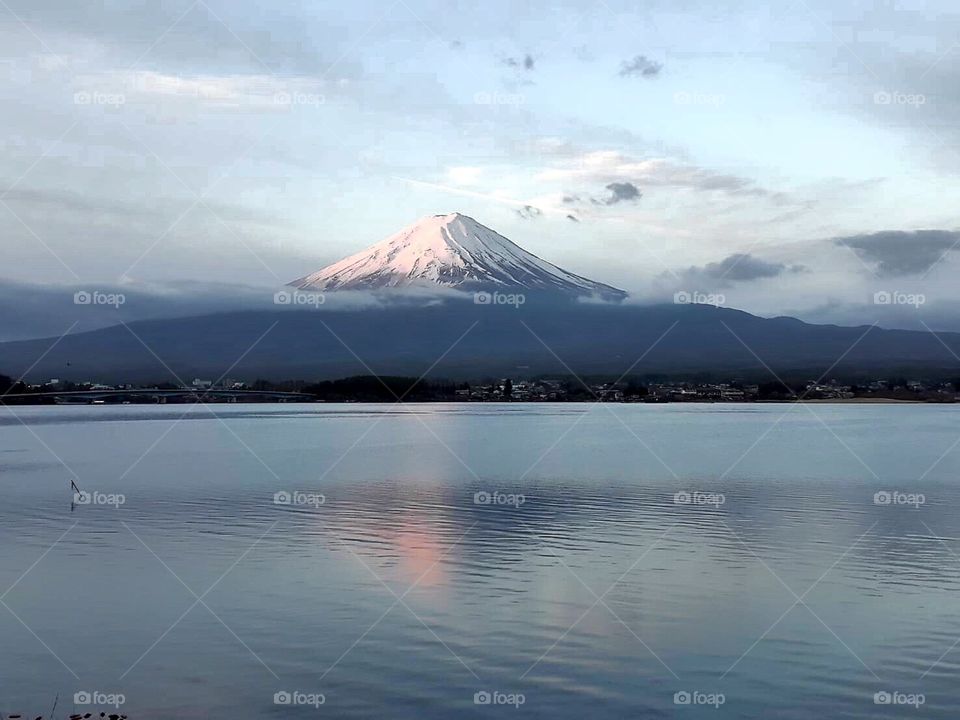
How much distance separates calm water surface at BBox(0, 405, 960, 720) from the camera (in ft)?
40.4

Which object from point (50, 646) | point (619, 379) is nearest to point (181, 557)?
point (50, 646)

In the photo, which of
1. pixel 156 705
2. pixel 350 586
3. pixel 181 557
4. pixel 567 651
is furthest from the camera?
pixel 181 557

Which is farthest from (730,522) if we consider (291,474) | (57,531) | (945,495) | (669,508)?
(291,474)

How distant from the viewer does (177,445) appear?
57562 millimetres

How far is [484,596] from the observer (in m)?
16.8

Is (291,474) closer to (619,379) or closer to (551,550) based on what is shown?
(551,550)

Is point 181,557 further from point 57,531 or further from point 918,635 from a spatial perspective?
point 918,635

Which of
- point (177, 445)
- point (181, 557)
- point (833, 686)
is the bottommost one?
point (833, 686)

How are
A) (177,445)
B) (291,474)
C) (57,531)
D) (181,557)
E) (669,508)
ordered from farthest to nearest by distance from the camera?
1. (177,445)
2. (291,474)
3. (669,508)
4. (57,531)
5. (181,557)

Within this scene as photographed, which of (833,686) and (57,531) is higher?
(57,531)

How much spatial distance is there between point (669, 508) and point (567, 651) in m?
14.6

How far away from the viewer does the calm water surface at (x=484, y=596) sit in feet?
40.4

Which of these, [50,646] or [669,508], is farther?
[669,508]

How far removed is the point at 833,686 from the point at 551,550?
8.99 m
